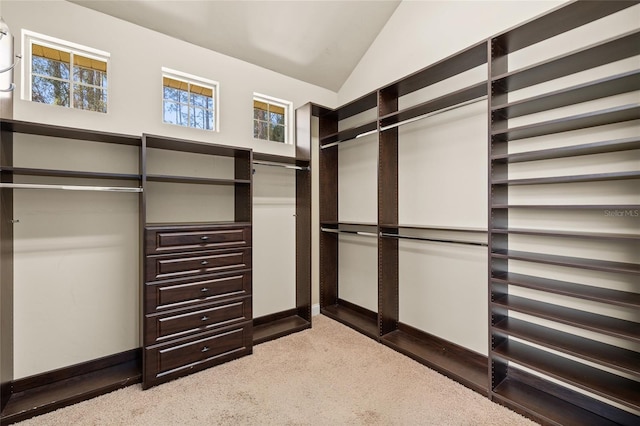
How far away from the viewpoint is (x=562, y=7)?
Result: 1.72 meters

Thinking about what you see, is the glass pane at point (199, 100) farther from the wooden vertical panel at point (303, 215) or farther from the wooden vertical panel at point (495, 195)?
the wooden vertical panel at point (495, 195)

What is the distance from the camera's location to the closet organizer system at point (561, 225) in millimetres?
1694

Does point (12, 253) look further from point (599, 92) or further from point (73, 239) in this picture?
point (599, 92)

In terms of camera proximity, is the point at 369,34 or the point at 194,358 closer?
the point at 194,358

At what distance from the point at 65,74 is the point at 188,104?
0.93m

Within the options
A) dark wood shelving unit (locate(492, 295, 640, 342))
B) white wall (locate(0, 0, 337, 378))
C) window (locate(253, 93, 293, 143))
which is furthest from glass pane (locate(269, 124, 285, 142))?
dark wood shelving unit (locate(492, 295, 640, 342))

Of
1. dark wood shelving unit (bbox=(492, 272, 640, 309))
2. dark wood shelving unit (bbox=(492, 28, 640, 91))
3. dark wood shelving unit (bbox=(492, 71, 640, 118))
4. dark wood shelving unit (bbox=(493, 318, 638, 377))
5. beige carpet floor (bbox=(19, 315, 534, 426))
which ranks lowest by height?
beige carpet floor (bbox=(19, 315, 534, 426))

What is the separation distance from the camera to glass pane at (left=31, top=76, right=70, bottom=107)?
7.43 feet

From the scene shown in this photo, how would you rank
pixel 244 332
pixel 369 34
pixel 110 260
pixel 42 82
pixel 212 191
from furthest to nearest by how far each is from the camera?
pixel 369 34, pixel 212 191, pixel 244 332, pixel 110 260, pixel 42 82

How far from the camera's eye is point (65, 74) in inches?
93.6

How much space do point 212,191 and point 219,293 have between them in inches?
40.1

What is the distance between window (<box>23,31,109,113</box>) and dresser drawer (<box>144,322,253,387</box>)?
81.2 inches

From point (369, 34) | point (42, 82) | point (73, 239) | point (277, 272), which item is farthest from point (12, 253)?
point (369, 34)

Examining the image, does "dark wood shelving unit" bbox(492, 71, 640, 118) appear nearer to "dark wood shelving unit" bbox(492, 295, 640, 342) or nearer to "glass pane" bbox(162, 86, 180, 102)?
"dark wood shelving unit" bbox(492, 295, 640, 342)
